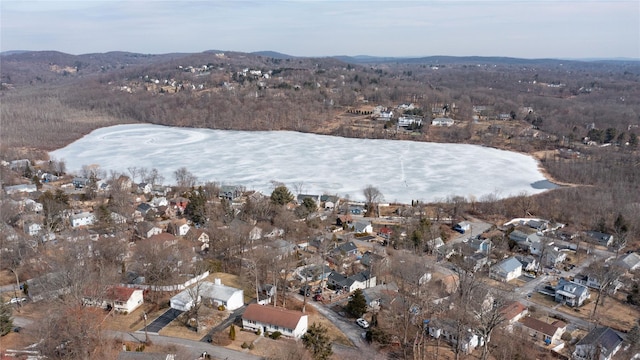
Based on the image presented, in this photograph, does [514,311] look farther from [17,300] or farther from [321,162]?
[321,162]

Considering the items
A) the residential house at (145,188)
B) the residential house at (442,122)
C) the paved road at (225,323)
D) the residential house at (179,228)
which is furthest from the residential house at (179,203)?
the residential house at (442,122)

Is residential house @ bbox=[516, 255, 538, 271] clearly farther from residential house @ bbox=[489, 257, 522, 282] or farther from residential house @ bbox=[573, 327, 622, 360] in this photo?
residential house @ bbox=[573, 327, 622, 360]

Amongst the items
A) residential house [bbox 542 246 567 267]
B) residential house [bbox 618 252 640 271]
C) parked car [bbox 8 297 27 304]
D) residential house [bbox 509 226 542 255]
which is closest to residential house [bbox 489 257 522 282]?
residential house [bbox 542 246 567 267]

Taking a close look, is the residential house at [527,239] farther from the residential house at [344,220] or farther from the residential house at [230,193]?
the residential house at [230,193]

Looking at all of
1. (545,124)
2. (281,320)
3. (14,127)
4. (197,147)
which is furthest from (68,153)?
(545,124)

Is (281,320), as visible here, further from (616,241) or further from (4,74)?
(4,74)

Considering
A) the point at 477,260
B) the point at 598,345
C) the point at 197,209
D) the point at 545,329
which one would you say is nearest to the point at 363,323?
the point at 545,329
